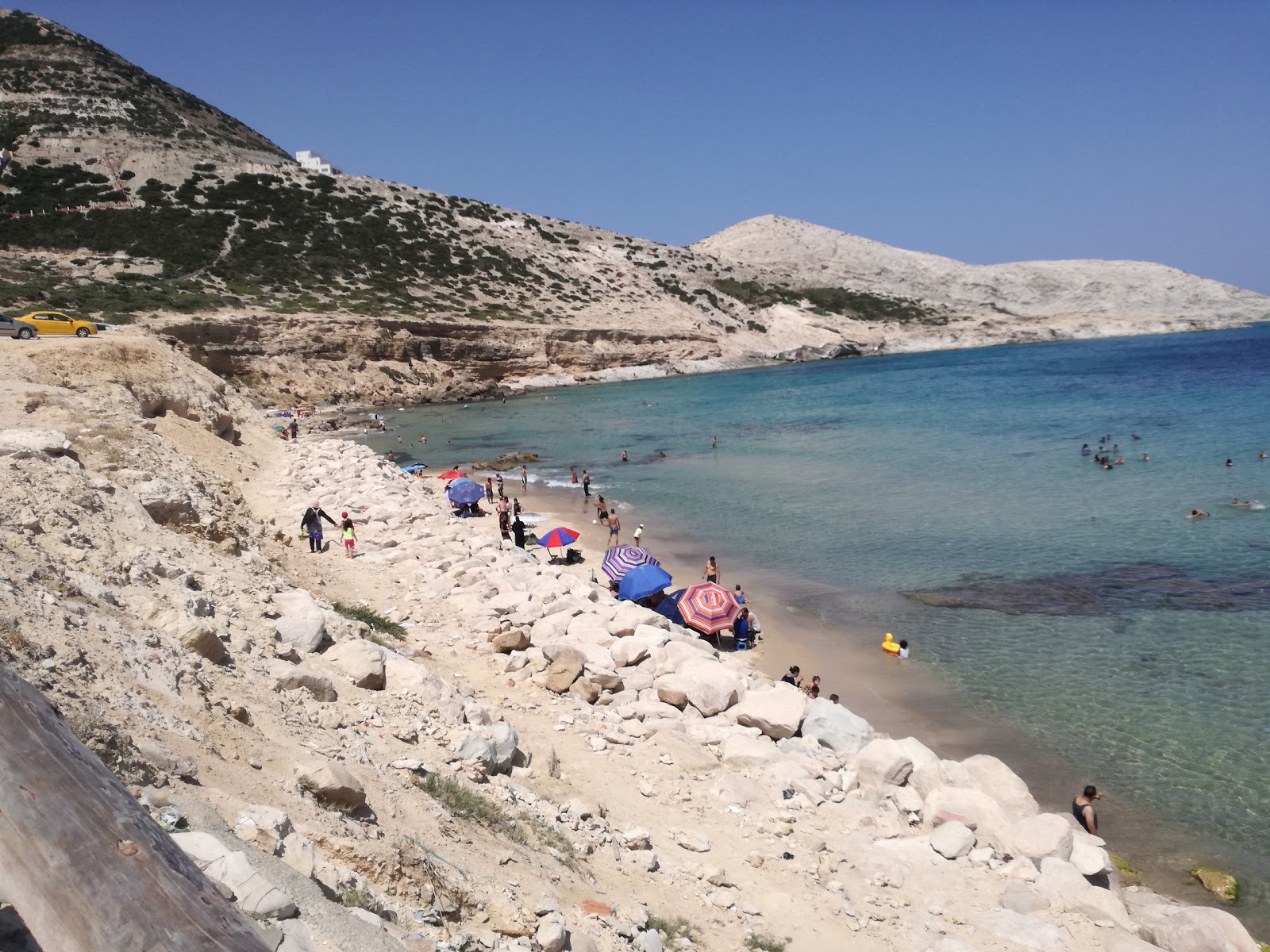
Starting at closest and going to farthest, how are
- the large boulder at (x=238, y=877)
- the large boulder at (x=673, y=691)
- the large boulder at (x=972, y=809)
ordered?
the large boulder at (x=238, y=877), the large boulder at (x=972, y=809), the large boulder at (x=673, y=691)

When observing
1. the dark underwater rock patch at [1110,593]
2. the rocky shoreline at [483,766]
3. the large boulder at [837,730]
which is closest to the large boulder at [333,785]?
the rocky shoreline at [483,766]

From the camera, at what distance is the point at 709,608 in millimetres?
14359

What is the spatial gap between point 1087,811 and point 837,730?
2.87 metres

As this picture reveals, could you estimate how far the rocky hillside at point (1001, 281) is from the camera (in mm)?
122688

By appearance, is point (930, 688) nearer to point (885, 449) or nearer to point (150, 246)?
point (885, 449)

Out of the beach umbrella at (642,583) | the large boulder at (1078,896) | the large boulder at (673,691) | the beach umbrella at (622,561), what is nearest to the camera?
the large boulder at (1078,896)

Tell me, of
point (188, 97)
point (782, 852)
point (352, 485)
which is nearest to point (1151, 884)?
point (782, 852)

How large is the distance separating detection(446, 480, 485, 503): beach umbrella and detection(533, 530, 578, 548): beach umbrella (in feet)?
17.0

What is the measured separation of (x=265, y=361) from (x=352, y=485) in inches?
1349

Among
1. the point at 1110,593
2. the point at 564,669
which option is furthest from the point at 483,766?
the point at 1110,593

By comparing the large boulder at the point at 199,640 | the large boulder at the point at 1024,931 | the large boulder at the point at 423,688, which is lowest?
the large boulder at the point at 1024,931

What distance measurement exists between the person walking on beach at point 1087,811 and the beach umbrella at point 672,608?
6786mm

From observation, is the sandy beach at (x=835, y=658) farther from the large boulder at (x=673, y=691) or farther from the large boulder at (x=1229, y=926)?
the large boulder at (x=673, y=691)

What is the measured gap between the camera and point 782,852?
7.33m
